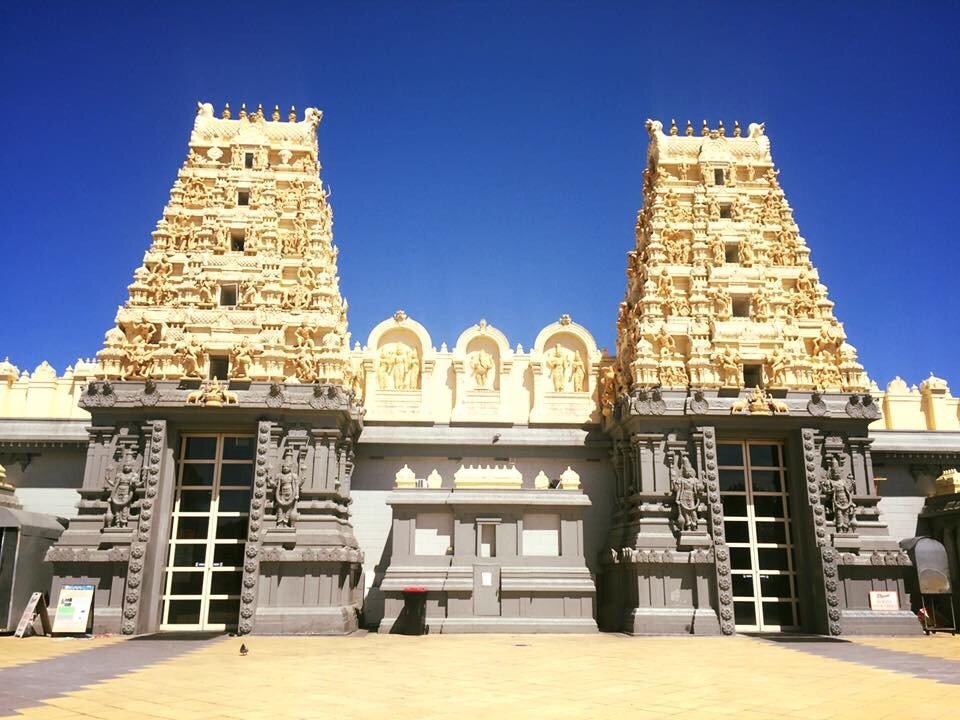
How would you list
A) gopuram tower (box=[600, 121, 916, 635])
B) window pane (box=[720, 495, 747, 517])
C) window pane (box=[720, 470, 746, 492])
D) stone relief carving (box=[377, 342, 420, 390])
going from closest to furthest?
gopuram tower (box=[600, 121, 916, 635]), window pane (box=[720, 495, 747, 517]), window pane (box=[720, 470, 746, 492]), stone relief carving (box=[377, 342, 420, 390])

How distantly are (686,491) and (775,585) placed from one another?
4.56m

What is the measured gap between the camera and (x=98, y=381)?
1003 inches

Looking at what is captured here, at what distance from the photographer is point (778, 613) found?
2573 cm

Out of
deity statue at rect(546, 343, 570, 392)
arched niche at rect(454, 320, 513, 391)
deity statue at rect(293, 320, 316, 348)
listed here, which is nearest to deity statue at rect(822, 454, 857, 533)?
deity statue at rect(546, 343, 570, 392)

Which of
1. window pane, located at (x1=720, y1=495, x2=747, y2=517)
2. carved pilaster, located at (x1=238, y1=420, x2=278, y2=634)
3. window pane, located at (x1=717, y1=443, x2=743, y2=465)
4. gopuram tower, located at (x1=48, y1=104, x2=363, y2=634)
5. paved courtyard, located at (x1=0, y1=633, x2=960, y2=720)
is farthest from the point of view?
window pane, located at (x1=717, y1=443, x2=743, y2=465)

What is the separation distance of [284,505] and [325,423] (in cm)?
287

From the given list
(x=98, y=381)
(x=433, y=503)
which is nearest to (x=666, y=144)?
(x=433, y=503)

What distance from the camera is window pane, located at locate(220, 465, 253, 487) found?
26188 millimetres

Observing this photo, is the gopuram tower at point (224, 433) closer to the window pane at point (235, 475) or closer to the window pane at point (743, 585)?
the window pane at point (235, 475)

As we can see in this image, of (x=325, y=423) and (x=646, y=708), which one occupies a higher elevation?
(x=325, y=423)

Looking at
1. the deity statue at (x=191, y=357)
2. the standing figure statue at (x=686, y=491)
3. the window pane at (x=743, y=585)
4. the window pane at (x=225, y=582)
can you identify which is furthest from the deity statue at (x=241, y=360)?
the window pane at (x=743, y=585)

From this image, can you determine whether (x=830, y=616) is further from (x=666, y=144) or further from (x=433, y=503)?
(x=666, y=144)

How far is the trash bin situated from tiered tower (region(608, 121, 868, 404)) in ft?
32.8

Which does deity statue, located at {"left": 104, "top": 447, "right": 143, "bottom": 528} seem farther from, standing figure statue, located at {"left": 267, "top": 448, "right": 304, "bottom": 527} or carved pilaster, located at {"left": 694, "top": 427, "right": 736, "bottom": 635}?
carved pilaster, located at {"left": 694, "top": 427, "right": 736, "bottom": 635}
